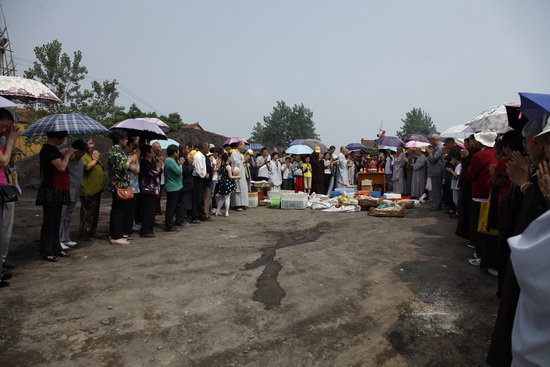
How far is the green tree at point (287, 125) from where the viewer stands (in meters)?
72.5

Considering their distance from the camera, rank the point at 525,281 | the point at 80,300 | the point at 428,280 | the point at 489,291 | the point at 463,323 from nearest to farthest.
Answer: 1. the point at 525,281
2. the point at 463,323
3. the point at 80,300
4. the point at 489,291
5. the point at 428,280

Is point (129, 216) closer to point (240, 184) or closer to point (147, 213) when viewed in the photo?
point (147, 213)

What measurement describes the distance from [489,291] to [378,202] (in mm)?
6863

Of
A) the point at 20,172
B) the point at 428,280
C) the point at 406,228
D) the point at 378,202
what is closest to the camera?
the point at 428,280

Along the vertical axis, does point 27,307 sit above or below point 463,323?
below

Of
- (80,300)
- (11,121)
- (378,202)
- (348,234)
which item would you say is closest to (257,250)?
(348,234)

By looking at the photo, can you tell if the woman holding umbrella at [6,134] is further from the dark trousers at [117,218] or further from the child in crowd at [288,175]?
the child in crowd at [288,175]

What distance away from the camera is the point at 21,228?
316 inches

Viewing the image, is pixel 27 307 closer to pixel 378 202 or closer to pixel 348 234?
pixel 348 234

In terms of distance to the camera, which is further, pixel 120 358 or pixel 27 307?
pixel 27 307

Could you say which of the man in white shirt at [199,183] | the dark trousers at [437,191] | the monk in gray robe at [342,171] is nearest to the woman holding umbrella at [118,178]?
the man in white shirt at [199,183]

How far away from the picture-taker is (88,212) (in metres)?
6.98

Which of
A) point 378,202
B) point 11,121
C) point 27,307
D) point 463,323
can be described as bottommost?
point 27,307

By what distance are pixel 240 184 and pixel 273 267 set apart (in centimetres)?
617
